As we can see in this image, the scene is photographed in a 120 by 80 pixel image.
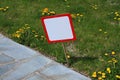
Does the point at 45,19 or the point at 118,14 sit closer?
the point at 45,19

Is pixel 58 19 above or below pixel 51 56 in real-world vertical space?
above

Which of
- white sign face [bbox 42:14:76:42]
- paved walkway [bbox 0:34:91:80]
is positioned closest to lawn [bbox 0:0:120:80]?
paved walkway [bbox 0:34:91:80]

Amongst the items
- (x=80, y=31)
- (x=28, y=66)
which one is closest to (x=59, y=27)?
(x=28, y=66)

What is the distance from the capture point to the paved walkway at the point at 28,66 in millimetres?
6648

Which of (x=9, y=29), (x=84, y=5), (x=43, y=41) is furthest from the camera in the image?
(x=84, y=5)

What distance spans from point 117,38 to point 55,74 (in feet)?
6.39

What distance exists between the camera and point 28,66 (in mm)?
7023

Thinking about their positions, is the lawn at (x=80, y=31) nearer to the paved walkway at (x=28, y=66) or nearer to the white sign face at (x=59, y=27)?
the paved walkway at (x=28, y=66)

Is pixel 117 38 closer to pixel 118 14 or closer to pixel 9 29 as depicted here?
pixel 118 14

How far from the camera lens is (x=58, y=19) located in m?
6.41

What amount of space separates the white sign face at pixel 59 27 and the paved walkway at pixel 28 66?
683 millimetres

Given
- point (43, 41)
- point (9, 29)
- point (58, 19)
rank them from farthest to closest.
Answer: point (9, 29) → point (43, 41) → point (58, 19)

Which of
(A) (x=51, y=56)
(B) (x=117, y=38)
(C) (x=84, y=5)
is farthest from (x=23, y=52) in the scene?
(C) (x=84, y=5)

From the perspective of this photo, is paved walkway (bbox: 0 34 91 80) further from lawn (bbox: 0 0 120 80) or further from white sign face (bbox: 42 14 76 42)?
white sign face (bbox: 42 14 76 42)
